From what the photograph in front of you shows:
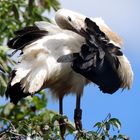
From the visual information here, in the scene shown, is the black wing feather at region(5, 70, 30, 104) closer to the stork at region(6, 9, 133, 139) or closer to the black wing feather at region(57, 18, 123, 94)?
the stork at region(6, 9, 133, 139)

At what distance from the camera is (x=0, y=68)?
Answer: 6242 millimetres

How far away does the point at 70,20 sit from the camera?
6.52 m

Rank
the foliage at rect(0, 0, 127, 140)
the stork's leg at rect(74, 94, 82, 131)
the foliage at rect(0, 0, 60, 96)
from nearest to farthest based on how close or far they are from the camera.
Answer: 1. the foliage at rect(0, 0, 127, 140)
2. the stork's leg at rect(74, 94, 82, 131)
3. the foliage at rect(0, 0, 60, 96)

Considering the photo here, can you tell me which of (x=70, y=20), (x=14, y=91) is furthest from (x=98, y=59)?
(x=14, y=91)

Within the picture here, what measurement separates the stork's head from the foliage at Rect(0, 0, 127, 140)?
2.22 ft

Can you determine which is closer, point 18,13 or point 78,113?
point 78,113

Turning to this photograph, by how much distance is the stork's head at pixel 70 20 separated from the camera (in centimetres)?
645

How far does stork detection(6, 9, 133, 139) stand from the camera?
242 inches

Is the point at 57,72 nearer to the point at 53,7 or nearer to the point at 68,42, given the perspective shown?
the point at 68,42

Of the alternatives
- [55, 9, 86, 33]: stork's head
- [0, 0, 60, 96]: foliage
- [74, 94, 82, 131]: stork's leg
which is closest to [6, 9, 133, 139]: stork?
[55, 9, 86, 33]: stork's head

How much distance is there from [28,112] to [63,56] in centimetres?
359

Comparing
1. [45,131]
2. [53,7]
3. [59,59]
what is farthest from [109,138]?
[53,7]

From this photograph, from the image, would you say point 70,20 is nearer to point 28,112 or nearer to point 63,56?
point 63,56

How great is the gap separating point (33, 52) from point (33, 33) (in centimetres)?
26
